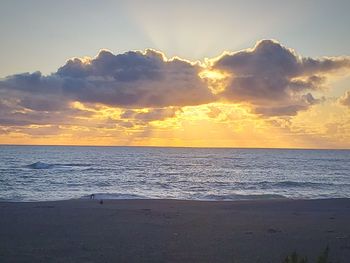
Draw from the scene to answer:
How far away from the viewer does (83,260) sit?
39.3 feet

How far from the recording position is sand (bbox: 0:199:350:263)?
12.8 metres

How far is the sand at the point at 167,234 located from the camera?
12.8 m

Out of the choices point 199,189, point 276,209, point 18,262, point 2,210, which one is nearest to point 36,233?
point 18,262

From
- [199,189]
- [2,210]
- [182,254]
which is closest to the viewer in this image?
[182,254]

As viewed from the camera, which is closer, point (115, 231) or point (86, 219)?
point (115, 231)

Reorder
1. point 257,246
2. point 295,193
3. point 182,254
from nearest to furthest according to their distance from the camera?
point 182,254 < point 257,246 < point 295,193

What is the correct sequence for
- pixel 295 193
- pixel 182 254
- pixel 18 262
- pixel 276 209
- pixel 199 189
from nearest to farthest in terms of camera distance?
pixel 18 262 < pixel 182 254 < pixel 276 209 < pixel 295 193 < pixel 199 189

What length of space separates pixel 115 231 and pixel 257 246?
5663 millimetres

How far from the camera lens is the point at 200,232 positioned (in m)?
16.6

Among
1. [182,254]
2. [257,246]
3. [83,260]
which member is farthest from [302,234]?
[83,260]

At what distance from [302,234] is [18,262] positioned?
10.3 metres

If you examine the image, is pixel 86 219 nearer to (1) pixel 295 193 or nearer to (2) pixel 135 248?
(2) pixel 135 248

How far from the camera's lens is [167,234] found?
635 inches

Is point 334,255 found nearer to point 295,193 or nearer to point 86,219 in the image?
point 86,219
